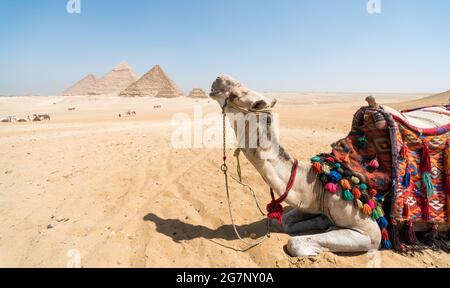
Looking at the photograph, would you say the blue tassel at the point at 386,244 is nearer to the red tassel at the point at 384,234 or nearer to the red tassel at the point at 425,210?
the red tassel at the point at 384,234

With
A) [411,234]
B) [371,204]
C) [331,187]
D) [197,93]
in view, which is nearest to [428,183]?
[411,234]

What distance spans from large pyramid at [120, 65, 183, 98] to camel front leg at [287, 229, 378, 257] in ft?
262

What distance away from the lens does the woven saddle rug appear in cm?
277

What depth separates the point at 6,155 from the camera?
725 centimetres

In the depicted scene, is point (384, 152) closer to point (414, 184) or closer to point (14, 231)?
point (414, 184)

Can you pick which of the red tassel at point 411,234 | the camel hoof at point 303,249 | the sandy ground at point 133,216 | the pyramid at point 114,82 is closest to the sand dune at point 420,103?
the sandy ground at point 133,216

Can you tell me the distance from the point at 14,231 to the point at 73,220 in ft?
2.06

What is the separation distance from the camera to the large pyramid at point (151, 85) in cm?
8206

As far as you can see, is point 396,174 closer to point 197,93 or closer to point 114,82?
point 197,93

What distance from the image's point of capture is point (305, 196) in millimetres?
2840

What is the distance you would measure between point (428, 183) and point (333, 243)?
114cm

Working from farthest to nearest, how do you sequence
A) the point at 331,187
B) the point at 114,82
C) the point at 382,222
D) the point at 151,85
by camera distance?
the point at 114,82 < the point at 151,85 < the point at 382,222 < the point at 331,187

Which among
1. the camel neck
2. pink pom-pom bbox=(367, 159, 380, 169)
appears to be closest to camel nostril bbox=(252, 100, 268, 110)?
the camel neck
